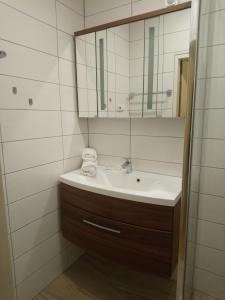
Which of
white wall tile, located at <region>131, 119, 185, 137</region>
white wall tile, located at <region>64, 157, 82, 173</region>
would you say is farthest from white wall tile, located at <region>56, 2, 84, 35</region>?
white wall tile, located at <region>64, 157, 82, 173</region>

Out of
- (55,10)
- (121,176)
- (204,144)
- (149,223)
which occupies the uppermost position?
(55,10)

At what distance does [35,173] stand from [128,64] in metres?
0.98

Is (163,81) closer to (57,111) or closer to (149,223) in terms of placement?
(57,111)

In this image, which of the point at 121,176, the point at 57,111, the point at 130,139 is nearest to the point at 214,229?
the point at 121,176

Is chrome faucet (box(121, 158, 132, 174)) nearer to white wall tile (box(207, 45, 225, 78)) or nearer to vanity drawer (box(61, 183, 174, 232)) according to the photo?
vanity drawer (box(61, 183, 174, 232))

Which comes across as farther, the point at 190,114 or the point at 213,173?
the point at 213,173

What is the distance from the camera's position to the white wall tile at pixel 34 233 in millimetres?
1288

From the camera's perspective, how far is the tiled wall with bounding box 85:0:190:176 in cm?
141

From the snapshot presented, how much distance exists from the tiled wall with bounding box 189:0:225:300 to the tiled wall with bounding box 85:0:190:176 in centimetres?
18

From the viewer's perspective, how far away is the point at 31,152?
1.32m

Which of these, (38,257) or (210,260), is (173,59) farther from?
(38,257)

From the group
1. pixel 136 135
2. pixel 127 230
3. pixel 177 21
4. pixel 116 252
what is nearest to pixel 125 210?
pixel 127 230

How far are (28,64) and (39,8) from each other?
371 mm

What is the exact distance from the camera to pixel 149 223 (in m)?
1.12
